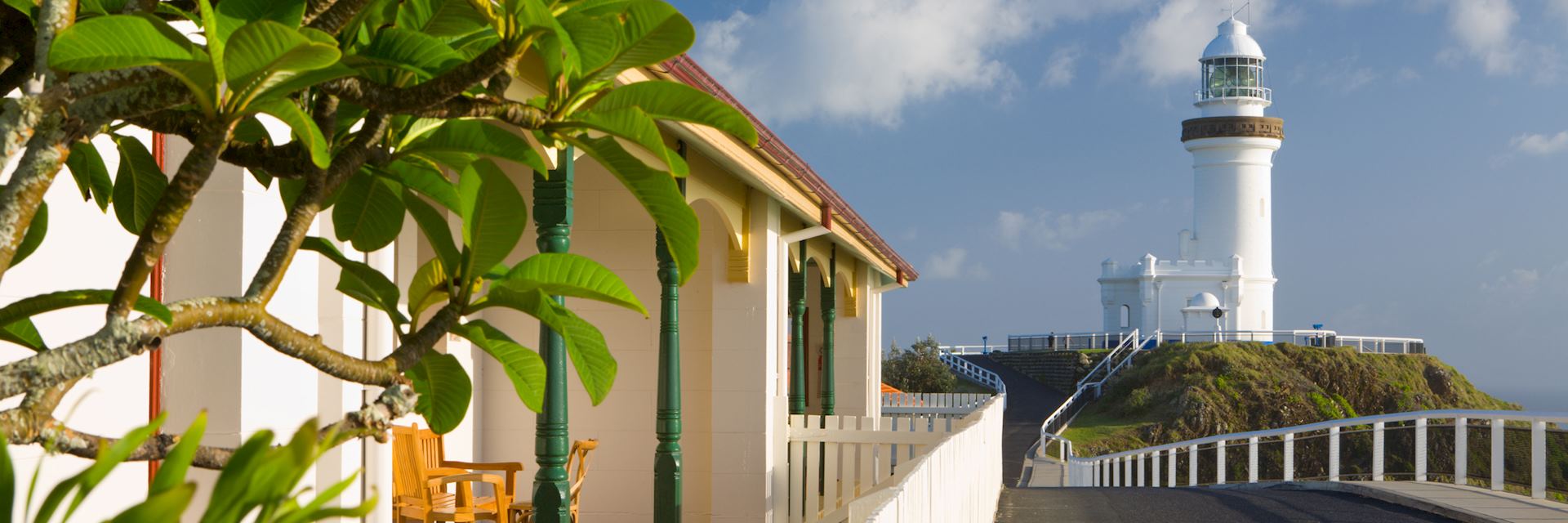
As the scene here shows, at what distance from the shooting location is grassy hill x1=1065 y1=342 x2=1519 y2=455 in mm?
46188

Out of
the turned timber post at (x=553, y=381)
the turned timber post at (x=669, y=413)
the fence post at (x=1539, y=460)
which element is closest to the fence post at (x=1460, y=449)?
the fence post at (x=1539, y=460)

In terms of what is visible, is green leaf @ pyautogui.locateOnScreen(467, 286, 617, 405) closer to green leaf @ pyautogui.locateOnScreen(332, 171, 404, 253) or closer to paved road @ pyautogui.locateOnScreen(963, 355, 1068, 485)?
green leaf @ pyautogui.locateOnScreen(332, 171, 404, 253)

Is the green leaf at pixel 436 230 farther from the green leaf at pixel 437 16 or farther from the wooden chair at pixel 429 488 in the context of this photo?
the wooden chair at pixel 429 488

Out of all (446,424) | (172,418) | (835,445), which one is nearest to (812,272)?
(835,445)

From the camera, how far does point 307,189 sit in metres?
1.60

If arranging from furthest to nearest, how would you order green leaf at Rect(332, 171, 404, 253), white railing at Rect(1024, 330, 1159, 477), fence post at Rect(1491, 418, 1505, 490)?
white railing at Rect(1024, 330, 1159, 477) < fence post at Rect(1491, 418, 1505, 490) < green leaf at Rect(332, 171, 404, 253)

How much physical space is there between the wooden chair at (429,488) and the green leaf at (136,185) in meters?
5.06

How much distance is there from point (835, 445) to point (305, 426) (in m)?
9.81

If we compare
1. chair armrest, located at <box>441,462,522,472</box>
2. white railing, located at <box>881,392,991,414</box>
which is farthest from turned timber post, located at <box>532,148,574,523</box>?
white railing, located at <box>881,392,991,414</box>

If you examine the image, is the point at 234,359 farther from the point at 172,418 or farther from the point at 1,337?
the point at 1,337

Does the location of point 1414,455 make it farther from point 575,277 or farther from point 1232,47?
point 1232,47

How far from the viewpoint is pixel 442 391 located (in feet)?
6.29

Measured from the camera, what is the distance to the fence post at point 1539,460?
36.1 ft

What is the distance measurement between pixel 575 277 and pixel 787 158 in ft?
23.7
